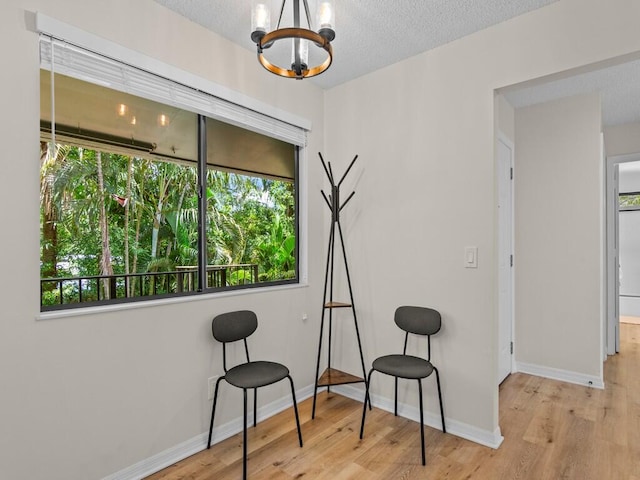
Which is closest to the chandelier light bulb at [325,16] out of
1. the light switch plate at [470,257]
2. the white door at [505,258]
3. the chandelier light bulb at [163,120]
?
the chandelier light bulb at [163,120]

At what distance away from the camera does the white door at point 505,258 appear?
3.34m

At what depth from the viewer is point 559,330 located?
136 inches

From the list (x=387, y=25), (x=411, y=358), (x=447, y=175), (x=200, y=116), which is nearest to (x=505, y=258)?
(x=447, y=175)

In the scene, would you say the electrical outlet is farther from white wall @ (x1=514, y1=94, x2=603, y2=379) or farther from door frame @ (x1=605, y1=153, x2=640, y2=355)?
door frame @ (x1=605, y1=153, x2=640, y2=355)

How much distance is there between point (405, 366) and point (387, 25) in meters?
2.16

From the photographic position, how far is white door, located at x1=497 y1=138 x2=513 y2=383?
3.34 metres

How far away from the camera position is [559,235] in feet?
11.4

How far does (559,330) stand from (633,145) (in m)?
2.25

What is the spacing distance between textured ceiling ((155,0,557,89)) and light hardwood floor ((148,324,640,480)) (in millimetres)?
2595

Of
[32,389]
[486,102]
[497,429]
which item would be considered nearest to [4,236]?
[32,389]

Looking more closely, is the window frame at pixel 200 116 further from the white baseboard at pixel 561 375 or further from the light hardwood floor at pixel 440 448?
the white baseboard at pixel 561 375

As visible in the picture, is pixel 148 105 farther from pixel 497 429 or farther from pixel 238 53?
pixel 497 429

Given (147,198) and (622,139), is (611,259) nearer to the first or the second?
(622,139)

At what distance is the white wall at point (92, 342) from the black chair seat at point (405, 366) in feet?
2.96
